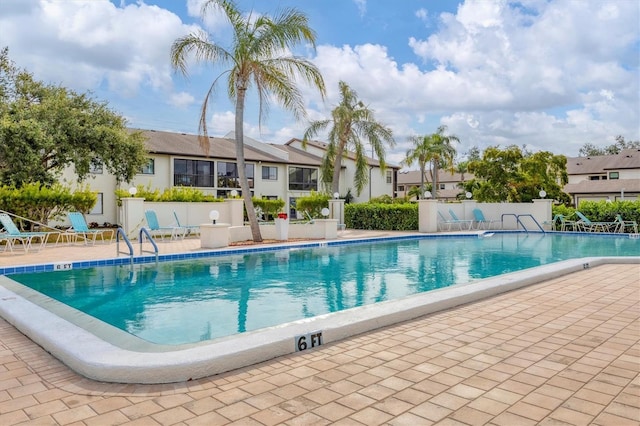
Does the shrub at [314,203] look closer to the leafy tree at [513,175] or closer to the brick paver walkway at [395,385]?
the leafy tree at [513,175]

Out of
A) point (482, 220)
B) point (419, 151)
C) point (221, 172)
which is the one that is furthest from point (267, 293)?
point (419, 151)

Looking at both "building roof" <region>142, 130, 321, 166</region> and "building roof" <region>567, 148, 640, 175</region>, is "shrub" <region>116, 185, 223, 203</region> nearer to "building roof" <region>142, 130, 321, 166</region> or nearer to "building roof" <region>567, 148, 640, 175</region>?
"building roof" <region>142, 130, 321, 166</region>

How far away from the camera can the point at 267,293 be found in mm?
7648

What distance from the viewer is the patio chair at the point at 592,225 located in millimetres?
19938

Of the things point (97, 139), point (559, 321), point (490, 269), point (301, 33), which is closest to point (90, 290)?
point (559, 321)

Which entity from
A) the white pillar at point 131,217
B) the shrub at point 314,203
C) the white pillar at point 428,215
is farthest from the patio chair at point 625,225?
the white pillar at point 131,217

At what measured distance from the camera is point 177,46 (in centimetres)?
1398

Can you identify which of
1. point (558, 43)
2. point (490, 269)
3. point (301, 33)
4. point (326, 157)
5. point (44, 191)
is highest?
point (301, 33)

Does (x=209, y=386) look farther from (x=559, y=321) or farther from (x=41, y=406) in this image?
(x=559, y=321)

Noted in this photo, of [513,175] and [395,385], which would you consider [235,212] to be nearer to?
[513,175]

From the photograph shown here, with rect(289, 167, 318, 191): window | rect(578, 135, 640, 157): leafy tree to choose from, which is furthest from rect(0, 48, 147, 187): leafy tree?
rect(578, 135, 640, 157): leafy tree

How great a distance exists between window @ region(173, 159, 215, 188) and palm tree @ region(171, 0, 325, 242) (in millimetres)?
16882

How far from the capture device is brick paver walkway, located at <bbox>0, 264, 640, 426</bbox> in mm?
2775

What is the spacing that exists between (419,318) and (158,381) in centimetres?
286
